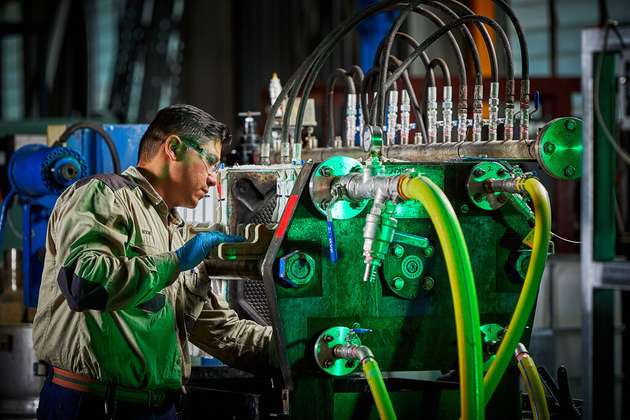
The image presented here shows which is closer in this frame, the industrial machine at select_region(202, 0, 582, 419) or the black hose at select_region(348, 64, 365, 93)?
the industrial machine at select_region(202, 0, 582, 419)

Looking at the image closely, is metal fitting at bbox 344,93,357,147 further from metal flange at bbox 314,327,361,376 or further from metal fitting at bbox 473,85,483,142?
metal flange at bbox 314,327,361,376

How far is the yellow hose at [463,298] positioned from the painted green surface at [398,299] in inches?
10.3

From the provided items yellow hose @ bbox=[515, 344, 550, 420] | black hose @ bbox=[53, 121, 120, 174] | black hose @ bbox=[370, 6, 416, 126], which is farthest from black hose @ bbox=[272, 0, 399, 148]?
black hose @ bbox=[53, 121, 120, 174]

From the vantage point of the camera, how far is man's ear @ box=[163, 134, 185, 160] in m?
2.82

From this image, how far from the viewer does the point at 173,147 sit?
2824 mm

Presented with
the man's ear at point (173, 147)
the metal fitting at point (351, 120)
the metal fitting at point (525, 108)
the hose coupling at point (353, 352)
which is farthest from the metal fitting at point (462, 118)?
the hose coupling at point (353, 352)

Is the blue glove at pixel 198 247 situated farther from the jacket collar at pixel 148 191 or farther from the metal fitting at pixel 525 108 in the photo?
the metal fitting at pixel 525 108

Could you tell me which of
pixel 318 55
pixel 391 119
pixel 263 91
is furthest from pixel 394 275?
pixel 263 91

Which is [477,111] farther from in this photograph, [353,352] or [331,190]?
[353,352]

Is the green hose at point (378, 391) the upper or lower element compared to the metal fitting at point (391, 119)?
lower

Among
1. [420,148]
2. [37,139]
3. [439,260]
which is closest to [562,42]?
[37,139]

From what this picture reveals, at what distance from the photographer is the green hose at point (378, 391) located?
6.98ft

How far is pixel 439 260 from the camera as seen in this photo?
2365 mm

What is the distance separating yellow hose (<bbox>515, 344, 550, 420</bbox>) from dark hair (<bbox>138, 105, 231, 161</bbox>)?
3.56 ft
